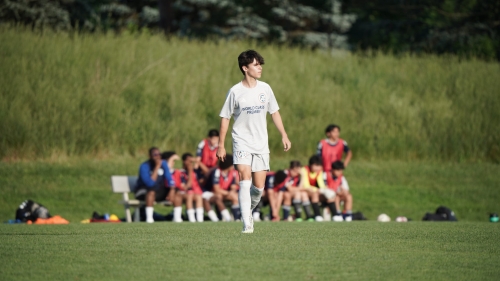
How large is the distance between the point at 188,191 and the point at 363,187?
6.93 m

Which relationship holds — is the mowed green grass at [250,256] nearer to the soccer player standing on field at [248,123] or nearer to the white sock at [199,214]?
the soccer player standing on field at [248,123]

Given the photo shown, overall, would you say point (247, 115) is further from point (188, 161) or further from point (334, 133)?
point (334, 133)

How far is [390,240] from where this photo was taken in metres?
9.99

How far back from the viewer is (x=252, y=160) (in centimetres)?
1044

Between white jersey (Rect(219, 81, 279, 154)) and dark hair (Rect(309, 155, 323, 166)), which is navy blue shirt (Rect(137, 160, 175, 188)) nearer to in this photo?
dark hair (Rect(309, 155, 323, 166))

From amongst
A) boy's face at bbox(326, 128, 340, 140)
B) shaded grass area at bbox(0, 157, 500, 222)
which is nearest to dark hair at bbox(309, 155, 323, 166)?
boy's face at bbox(326, 128, 340, 140)

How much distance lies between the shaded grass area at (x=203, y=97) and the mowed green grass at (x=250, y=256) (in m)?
14.1

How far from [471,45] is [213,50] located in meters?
14.8

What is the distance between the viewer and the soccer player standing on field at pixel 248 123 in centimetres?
1032

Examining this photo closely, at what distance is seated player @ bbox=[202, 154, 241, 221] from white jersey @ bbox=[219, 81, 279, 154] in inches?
333

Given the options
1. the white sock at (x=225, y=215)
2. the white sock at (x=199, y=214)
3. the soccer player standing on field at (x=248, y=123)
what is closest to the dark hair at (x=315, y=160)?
the white sock at (x=225, y=215)

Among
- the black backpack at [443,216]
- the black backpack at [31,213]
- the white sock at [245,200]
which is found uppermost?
the white sock at [245,200]

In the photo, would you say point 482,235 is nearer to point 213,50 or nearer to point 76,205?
point 76,205

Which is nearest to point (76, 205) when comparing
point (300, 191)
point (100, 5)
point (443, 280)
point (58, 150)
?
point (58, 150)
